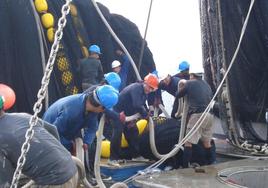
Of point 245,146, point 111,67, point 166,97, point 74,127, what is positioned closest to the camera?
point 74,127

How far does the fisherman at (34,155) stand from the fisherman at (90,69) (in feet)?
14.4

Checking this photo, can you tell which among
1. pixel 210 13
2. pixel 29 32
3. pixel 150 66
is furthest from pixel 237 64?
pixel 29 32

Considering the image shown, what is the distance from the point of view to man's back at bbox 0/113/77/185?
11.0ft

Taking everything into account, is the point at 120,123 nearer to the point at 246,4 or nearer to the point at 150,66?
the point at 246,4

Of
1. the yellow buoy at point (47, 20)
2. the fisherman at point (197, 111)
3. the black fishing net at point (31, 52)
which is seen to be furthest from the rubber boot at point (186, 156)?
the yellow buoy at point (47, 20)

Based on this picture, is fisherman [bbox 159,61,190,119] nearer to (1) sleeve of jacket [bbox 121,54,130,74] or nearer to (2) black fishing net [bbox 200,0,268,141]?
(2) black fishing net [bbox 200,0,268,141]

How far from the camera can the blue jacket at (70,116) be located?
16.1 feet

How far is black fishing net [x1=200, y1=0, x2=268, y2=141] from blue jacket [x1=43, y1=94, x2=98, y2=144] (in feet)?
11.3

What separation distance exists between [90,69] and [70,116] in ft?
10.3

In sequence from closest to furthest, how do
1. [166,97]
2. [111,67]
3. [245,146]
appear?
[245,146]
[111,67]
[166,97]

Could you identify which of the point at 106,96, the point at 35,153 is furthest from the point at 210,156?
the point at 35,153

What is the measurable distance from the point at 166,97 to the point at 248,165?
398 centimetres

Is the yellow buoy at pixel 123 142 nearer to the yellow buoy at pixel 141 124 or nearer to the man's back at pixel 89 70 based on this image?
the yellow buoy at pixel 141 124

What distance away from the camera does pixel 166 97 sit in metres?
10.2
